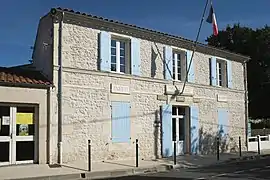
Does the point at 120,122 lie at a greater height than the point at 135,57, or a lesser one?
lesser

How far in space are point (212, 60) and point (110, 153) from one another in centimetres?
899

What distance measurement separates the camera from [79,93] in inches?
638

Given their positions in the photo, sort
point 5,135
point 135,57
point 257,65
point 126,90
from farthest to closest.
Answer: point 257,65
point 135,57
point 126,90
point 5,135

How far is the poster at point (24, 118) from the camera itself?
47.9 feet

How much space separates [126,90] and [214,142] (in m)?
7.47

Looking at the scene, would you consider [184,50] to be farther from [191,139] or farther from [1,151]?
[1,151]

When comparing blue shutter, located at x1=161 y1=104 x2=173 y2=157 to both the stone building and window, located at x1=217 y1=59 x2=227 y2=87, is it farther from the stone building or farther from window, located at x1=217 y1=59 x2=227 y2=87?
window, located at x1=217 y1=59 x2=227 y2=87

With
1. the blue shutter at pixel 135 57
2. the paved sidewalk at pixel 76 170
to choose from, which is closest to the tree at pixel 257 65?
the blue shutter at pixel 135 57

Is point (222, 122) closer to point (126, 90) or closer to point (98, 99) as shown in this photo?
point (126, 90)

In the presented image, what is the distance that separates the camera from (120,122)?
17.6 m

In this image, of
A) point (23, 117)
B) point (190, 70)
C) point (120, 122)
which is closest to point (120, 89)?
point (120, 122)

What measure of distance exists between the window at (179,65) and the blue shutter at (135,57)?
282 cm

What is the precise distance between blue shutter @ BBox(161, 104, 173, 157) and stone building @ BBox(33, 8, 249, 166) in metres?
0.05

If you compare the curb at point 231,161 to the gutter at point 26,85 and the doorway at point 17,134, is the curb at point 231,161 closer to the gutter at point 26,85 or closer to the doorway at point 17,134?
the doorway at point 17,134
